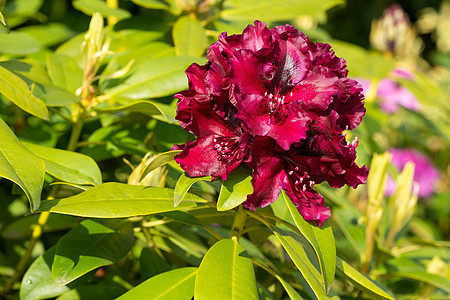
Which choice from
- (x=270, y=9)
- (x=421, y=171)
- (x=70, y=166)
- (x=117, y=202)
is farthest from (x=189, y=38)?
(x=421, y=171)

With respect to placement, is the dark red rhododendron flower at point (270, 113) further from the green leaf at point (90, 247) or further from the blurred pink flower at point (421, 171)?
the blurred pink flower at point (421, 171)

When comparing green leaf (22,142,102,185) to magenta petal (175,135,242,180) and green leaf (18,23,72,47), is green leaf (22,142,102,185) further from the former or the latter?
green leaf (18,23,72,47)

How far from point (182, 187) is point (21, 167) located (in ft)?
0.79

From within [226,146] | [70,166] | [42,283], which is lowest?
[42,283]

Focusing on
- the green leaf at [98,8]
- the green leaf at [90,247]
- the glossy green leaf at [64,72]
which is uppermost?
the green leaf at [98,8]

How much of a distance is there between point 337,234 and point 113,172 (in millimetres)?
869

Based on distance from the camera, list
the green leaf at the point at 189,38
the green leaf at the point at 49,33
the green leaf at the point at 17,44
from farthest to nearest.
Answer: the green leaf at the point at 49,33
the green leaf at the point at 189,38
the green leaf at the point at 17,44

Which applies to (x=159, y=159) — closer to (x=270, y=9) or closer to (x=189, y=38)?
(x=189, y=38)

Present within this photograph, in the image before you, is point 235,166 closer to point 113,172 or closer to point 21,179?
point 21,179

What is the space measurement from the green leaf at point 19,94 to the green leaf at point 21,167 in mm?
84

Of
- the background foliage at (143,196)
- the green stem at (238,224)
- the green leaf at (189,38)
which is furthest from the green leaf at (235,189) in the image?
the green leaf at (189,38)

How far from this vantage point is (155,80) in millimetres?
1170

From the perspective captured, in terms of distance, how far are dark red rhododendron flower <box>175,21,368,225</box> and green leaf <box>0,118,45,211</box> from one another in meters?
0.22

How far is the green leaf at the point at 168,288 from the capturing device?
834 mm
